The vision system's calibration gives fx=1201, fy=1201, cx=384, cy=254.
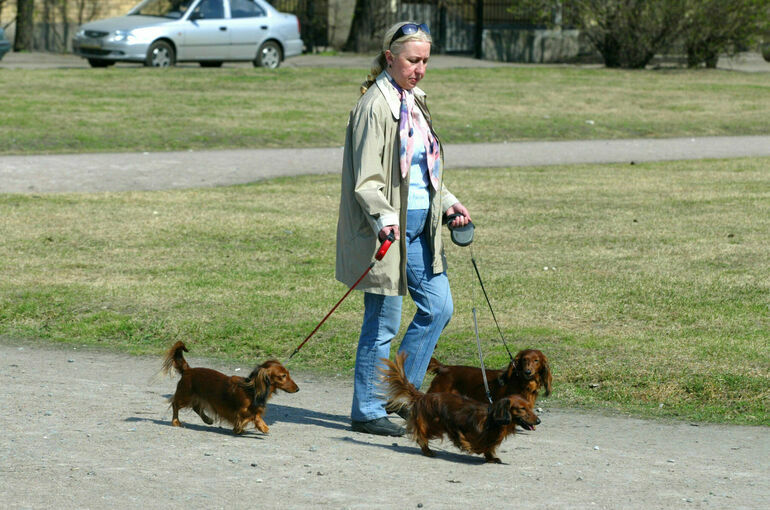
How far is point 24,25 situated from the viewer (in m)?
33.2

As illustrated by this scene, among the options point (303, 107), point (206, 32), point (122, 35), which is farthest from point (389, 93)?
point (206, 32)

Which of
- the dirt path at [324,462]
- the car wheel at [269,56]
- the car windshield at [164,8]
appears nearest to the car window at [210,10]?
the car windshield at [164,8]

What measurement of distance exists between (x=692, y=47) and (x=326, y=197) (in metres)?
18.5

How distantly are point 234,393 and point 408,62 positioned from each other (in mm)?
1710

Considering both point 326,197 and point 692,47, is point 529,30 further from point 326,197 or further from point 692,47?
point 326,197

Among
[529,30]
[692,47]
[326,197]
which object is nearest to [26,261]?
[326,197]

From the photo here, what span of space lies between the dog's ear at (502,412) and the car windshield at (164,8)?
68.4 ft

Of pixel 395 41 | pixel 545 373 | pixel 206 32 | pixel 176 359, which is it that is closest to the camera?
pixel 395 41

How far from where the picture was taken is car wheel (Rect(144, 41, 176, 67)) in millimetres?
24656

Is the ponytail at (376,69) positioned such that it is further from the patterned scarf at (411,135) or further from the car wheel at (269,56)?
the car wheel at (269,56)

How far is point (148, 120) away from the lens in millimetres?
18750

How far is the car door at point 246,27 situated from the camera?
2534 cm

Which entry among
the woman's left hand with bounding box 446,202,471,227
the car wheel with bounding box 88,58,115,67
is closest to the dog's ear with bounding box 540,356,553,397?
the woman's left hand with bounding box 446,202,471,227

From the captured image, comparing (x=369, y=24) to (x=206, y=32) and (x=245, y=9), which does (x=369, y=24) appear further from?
(x=206, y=32)
